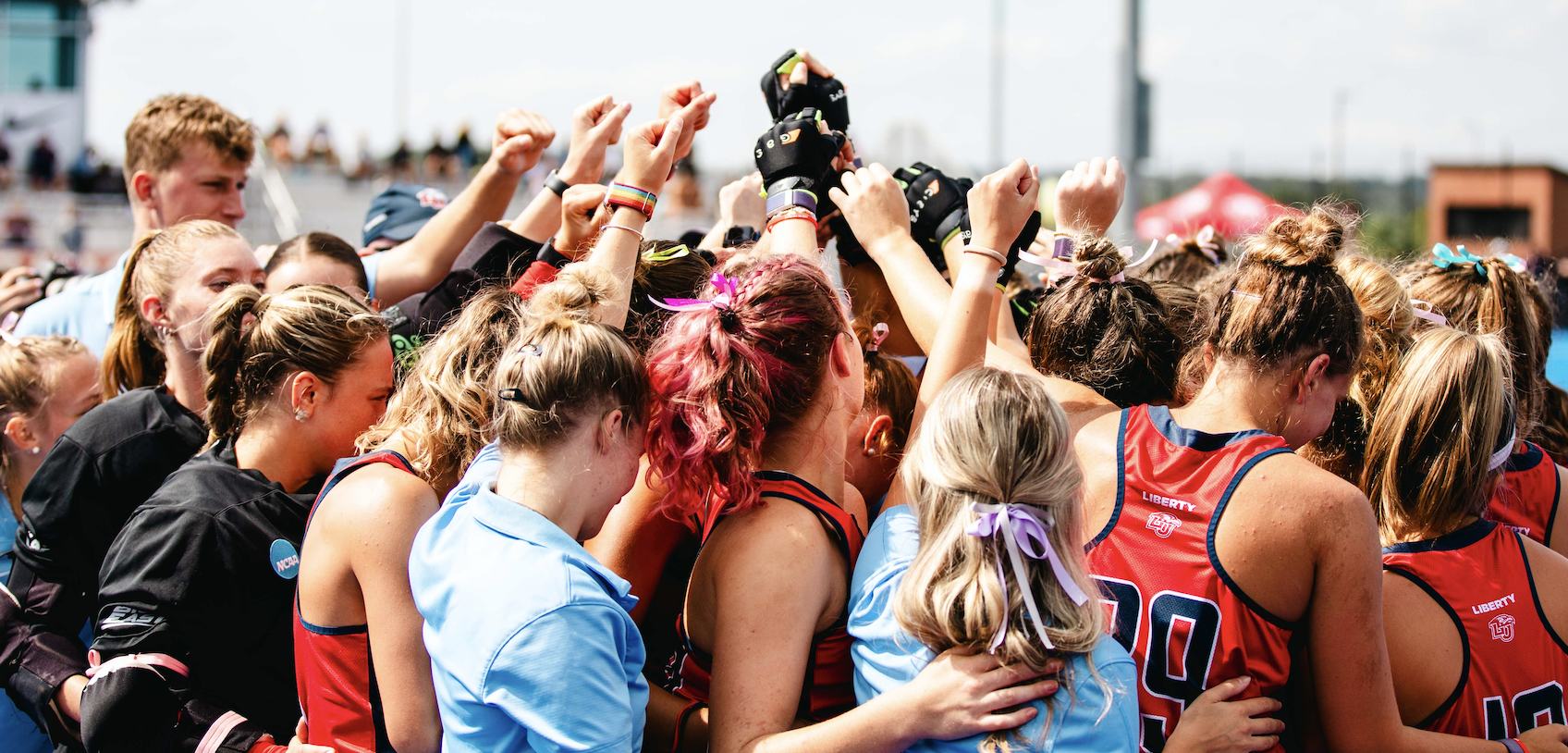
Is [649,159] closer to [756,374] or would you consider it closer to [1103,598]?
[756,374]

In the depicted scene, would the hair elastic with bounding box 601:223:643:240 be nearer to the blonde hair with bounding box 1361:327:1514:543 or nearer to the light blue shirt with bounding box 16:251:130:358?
the blonde hair with bounding box 1361:327:1514:543

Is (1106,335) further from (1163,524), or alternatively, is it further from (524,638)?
(524,638)

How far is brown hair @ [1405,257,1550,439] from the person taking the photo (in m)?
2.95

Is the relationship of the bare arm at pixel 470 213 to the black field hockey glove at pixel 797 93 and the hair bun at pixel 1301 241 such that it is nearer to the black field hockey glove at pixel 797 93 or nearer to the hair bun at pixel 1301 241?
the black field hockey glove at pixel 797 93

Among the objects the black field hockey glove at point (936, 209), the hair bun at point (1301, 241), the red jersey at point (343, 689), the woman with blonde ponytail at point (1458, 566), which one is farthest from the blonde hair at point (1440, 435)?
the red jersey at point (343, 689)

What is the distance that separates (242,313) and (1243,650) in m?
2.31

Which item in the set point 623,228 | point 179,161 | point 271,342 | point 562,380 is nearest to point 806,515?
point 562,380

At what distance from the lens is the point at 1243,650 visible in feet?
6.07

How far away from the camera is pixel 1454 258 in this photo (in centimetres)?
312

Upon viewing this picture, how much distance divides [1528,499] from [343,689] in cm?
280

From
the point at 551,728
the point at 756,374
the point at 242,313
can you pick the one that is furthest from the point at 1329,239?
the point at 242,313

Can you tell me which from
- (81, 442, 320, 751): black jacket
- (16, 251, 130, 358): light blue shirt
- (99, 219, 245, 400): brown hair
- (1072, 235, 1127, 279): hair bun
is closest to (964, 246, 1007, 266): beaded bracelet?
(1072, 235, 1127, 279): hair bun

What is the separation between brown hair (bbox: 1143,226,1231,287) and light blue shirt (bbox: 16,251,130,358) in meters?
3.97

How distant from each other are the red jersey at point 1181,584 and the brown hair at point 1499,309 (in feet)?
5.09
